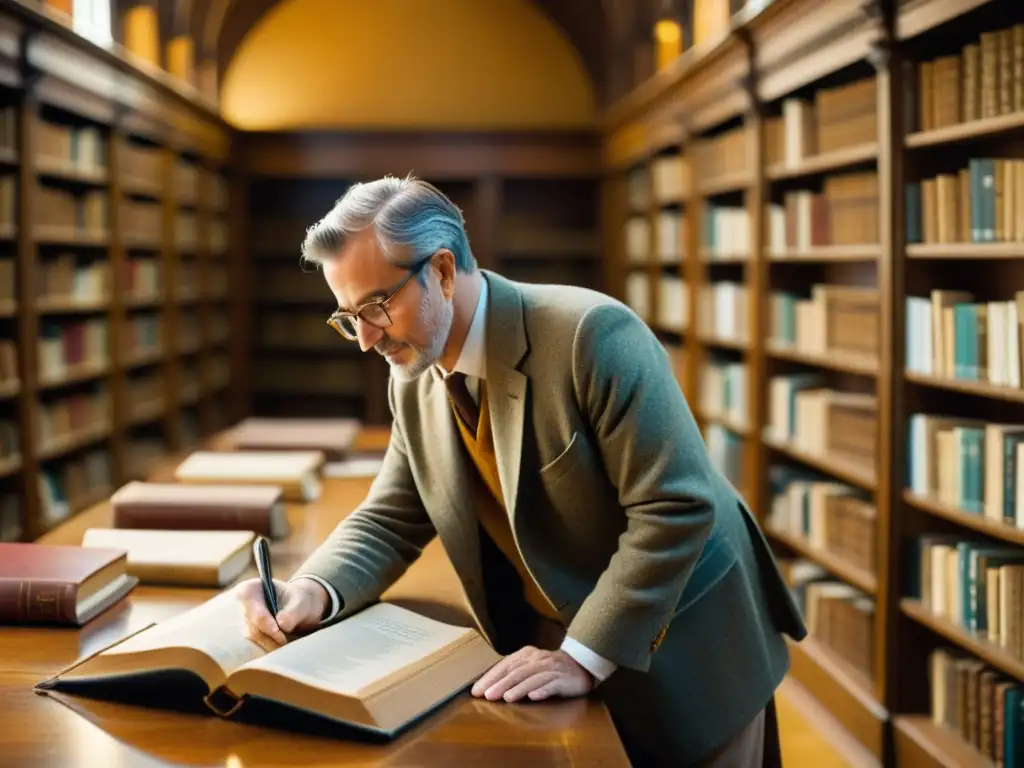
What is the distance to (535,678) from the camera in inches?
64.5

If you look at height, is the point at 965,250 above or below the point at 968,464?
above

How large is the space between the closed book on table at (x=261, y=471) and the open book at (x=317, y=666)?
1.26 m

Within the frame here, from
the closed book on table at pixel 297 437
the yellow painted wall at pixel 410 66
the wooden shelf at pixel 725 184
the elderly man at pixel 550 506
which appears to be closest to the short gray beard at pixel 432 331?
the elderly man at pixel 550 506

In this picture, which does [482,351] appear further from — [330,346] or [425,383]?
[330,346]

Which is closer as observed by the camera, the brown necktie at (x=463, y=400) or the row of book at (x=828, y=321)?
the brown necktie at (x=463, y=400)

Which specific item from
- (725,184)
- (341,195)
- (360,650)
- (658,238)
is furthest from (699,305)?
(360,650)

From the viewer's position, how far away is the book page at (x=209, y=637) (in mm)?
1584

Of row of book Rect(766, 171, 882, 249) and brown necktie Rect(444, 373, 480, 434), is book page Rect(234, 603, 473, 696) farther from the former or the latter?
row of book Rect(766, 171, 882, 249)

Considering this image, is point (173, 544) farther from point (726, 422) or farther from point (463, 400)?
point (726, 422)

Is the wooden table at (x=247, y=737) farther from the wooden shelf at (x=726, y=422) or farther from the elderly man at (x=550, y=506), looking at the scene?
the wooden shelf at (x=726, y=422)

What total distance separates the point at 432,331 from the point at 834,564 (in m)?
3.13

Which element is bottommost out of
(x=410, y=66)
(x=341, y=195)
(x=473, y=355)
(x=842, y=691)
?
(x=842, y=691)

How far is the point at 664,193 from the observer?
7.30 meters

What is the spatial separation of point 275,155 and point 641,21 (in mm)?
2927
